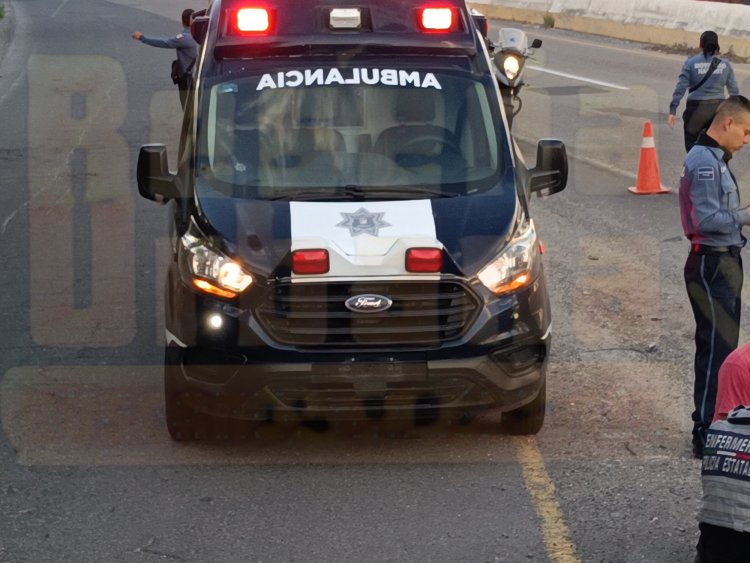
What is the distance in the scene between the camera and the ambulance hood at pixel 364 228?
6359 mm

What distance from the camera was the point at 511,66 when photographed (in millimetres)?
16094

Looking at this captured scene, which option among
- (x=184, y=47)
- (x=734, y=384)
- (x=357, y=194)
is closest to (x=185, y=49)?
(x=184, y=47)

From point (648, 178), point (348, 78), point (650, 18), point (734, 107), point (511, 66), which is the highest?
point (734, 107)

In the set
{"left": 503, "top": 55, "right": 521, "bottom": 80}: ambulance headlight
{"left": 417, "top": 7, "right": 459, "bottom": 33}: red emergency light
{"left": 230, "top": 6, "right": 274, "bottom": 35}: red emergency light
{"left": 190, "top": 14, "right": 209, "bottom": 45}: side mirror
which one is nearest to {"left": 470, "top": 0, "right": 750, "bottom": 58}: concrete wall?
{"left": 503, "top": 55, "right": 521, "bottom": 80}: ambulance headlight

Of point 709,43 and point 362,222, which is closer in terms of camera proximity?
point 362,222

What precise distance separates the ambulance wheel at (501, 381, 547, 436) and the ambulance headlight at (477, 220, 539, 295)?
65 centimetres

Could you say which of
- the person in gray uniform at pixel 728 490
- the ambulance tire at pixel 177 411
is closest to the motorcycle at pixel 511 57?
the ambulance tire at pixel 177 411

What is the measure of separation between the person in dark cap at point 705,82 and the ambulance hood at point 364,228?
744 cm

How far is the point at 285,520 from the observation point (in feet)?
19.6

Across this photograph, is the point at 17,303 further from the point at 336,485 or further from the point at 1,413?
the point at 336,485

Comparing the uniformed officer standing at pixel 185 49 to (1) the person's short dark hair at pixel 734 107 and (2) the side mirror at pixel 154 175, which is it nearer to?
(2) the side mirror at pixel 154 175

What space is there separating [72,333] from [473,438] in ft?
10.7

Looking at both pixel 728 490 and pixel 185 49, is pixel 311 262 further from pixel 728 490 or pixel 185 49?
pixel 185 49

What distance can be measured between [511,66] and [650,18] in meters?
15.0
